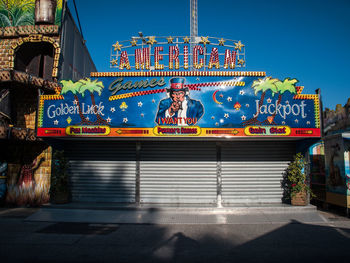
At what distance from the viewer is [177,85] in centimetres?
1202

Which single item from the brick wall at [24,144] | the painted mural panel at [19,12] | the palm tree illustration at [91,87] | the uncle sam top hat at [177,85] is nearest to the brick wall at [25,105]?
the brick wall at [24,144]

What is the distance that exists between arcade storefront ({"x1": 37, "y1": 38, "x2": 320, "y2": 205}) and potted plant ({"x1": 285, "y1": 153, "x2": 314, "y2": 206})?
0.75 metres

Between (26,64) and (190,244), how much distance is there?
14588 millimetres

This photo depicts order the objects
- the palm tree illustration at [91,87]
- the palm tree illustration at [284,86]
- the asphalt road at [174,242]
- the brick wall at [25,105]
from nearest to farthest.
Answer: the asphalt road at [174,242]
the palm tree illustration at [284,86]
the palm tree illustration at [91,87]
the brick wall at [25,105]

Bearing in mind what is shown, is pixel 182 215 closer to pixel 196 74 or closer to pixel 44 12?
pixel 196 74

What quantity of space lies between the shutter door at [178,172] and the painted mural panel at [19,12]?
10173 millimetres

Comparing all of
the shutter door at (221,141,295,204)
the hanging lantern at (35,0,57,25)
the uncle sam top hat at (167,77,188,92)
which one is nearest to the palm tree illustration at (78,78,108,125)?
the uncle sam top hat at (167,77,188,92)

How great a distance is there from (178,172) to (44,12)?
40.7 ft

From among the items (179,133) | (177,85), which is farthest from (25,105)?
(179,133)

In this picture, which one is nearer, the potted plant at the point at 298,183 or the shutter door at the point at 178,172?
the potted plant at the point at 298,183

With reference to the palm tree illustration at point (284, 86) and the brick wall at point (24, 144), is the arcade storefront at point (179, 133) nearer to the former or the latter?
→ the palm tree illustration at point (284, 86)

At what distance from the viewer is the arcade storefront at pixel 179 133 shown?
11719 mm

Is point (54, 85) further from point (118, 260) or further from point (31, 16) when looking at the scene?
point (118, 260)

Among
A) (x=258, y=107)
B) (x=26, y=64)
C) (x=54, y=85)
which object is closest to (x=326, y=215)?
(x=258, y=107)
